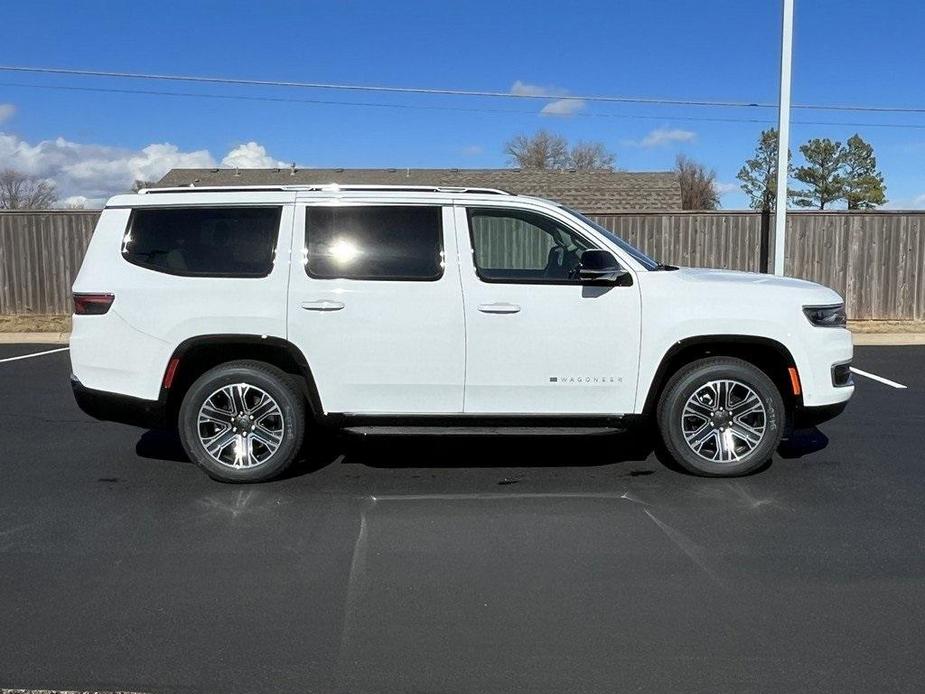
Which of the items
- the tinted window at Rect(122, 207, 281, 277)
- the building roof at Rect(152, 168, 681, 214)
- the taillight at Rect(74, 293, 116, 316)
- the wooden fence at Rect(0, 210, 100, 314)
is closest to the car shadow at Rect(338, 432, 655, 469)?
the tinted window at Rect(122, 207, 281, 277)

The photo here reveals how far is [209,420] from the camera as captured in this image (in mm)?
5691

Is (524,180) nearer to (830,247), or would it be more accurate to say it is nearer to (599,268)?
(830,247)

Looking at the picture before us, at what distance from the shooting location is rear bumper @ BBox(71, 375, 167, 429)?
5.68 meters

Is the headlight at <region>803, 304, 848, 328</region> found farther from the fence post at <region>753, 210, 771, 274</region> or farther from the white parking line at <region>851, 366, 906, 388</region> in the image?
the fence post at <region>753, 210, 771, 274</region>

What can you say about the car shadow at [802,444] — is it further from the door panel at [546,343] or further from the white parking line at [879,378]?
the white parking line at [879,378]

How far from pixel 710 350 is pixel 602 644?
2.86 meters

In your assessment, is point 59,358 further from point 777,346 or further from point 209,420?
point 777,346

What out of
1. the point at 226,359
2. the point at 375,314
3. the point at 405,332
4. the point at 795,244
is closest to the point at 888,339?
the point at 795,244

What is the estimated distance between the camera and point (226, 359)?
5.80 metres

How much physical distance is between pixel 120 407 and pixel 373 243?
203 cm

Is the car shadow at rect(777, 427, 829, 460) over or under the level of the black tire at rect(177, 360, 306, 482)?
under

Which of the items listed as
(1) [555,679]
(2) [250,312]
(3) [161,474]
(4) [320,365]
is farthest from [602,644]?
(3) [161,474]

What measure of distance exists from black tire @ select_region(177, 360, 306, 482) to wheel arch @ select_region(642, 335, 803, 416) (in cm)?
236

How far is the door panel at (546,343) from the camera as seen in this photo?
18.3ft
